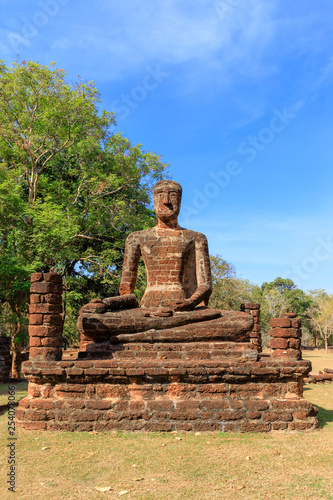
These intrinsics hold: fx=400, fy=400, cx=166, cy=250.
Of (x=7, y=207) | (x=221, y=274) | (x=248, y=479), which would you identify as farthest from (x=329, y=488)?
(x=221, y=274)

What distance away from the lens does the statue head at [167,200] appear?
882 cm

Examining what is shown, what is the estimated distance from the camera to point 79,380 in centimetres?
656

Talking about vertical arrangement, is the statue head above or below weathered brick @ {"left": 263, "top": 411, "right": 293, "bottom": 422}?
above

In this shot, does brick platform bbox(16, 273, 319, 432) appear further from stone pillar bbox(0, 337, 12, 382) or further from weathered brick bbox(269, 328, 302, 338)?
stone pillar bbox(0, 337, 12, 382)

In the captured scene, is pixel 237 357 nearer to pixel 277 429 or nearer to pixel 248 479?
pixel 277 429

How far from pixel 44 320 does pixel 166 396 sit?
2.41 m

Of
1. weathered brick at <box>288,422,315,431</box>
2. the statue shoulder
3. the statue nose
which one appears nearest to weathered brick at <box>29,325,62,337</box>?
the statue shoulder

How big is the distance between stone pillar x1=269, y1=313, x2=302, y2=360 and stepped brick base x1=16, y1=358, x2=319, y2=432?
0.35 metres

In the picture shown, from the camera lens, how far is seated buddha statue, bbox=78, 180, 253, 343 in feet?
24.3

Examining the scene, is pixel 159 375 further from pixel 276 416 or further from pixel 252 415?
pixel 276 416

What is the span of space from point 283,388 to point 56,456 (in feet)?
12.1

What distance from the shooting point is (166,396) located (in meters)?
6.54

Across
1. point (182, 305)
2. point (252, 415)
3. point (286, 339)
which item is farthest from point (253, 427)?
point (182, 305)

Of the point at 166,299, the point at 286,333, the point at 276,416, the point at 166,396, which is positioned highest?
the point at 166,299
